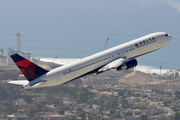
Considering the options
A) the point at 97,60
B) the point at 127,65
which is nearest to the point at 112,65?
the point at 97,60

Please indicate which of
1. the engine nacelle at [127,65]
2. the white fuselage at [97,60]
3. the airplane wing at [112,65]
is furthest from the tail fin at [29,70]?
the engine nacelle at [127,65]

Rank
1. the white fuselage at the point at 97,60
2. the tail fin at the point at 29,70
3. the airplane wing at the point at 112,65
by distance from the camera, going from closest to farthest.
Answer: the tail fin at the point at 29,70 < the white fuselage at the point at 97,60 < the airplane wing at the point at 112,65

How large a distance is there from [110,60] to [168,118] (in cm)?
8713

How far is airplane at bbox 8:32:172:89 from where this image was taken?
58.0 meters

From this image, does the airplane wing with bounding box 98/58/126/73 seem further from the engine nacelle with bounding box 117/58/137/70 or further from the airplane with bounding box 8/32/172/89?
the engine nacelle with bounding box 117/58/137/70

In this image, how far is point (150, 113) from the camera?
148 metres

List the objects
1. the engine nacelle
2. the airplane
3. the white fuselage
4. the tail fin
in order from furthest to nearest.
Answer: the engine nacelle → the white fuselage → the airplane → the tail fin

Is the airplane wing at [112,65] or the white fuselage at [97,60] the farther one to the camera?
the airplane wing at [112,65]

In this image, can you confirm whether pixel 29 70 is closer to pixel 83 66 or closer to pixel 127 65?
pixel 83 66

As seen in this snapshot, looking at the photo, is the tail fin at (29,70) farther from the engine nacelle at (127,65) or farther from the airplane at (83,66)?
the engine nacelle at (127,65)

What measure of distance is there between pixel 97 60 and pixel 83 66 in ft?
9.20

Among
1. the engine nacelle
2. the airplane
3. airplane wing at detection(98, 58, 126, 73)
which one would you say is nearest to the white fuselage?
the airplane

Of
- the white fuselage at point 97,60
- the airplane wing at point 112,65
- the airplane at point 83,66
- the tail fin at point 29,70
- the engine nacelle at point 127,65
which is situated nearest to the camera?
the tail fin at point 29,70

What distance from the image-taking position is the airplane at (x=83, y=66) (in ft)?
190
